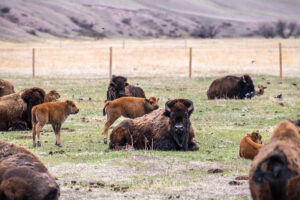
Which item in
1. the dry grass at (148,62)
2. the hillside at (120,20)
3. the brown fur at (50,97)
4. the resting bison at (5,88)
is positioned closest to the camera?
the brown fur at (50,97)

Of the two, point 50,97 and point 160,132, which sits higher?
point 50,97

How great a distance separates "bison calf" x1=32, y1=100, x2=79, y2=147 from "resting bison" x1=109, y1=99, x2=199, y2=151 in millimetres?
1480

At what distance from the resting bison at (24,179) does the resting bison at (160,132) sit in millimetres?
5852

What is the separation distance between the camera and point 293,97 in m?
27.8

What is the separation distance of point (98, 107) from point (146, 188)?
14.4 m

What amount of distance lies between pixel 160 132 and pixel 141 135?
44 cm

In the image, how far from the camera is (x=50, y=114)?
14.6 metres

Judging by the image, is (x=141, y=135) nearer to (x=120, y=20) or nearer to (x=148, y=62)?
(x=148, y=62)

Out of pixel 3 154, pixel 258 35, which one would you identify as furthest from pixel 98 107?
pixel 258 35

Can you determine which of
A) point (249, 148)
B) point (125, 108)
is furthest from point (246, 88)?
point (249, 148)

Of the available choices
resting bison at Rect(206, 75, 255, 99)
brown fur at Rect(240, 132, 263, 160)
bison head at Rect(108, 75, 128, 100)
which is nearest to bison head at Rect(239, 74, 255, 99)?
resting bison at Rect(206, 75, 255, 99)

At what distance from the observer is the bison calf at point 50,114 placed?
47.4ft

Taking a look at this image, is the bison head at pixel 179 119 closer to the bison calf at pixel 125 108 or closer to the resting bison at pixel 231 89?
the bison calf at pixel 125 108

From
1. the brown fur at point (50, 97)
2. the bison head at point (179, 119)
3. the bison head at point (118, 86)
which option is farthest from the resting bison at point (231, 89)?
the bison head at point (179, 119)
